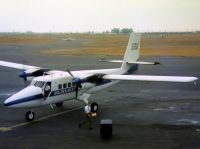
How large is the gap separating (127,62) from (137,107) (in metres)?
4.31

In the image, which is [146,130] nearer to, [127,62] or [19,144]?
[19,144]

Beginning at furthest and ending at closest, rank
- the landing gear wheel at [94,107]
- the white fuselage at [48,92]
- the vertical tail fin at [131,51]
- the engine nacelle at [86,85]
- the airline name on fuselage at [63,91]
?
the vertical tail fin at [131,51] < the landing gear wheel at [94,107] < the engine nacelle at [86,85] < the airline name on fuselage at [63,91] < the white fuselage at [48,92]

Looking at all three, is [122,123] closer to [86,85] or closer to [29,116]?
[86,85]

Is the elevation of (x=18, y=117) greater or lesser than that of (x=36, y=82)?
lesser

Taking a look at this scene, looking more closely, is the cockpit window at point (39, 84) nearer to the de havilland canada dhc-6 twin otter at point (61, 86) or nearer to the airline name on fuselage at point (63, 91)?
the de havilland canada dhc-6 twin otter at point (61, 86)

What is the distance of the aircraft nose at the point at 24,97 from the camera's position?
20453 mm

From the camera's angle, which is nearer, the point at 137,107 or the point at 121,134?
the point at 121,134

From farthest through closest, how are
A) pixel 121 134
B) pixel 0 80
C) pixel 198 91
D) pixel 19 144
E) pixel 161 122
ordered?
pixel 0 80, pixel 198 91, pixel 161 122, pixel 121 134, pixel 19 144

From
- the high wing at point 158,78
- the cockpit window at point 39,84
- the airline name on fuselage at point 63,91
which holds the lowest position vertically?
the airline name on fuselage at point 63,91

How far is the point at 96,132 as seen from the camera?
753 inches

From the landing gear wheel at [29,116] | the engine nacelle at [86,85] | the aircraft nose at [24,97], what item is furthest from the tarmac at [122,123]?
the engine nacelle at [86,85]

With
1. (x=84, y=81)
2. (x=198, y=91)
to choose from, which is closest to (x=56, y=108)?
(x=84, y=81)

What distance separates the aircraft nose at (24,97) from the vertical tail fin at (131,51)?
28.8ft

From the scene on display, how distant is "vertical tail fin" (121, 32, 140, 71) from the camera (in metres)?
28.3
